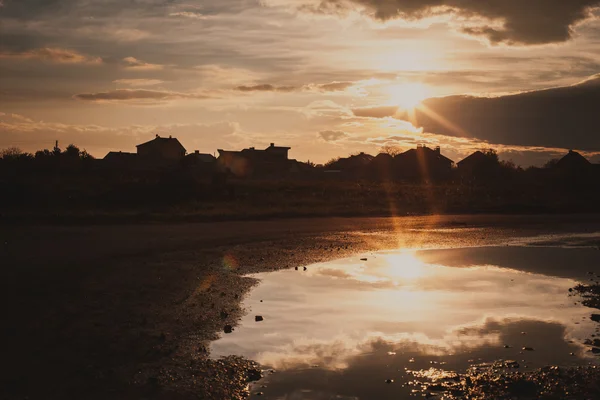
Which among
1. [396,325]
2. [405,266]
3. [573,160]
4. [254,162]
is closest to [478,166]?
[573,160]

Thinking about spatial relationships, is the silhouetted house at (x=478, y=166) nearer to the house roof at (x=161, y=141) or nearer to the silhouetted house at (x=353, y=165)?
the silhouetted house at (x=353, y=165)

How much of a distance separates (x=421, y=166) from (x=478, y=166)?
1053cm

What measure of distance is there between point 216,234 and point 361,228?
956 centimetres

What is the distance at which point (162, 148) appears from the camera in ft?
330

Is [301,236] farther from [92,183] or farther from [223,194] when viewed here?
[92,183]

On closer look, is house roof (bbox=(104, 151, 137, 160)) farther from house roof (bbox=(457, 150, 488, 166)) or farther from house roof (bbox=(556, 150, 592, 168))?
house roof (bbox=(556, 150, 592, 168))

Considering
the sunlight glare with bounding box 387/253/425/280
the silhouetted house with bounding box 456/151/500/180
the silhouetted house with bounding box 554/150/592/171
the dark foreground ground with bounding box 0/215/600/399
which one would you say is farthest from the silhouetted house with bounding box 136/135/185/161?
the sunlight glare with bounding box 387/253/425/280

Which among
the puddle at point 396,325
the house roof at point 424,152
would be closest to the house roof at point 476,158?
the house roof at point 424,152

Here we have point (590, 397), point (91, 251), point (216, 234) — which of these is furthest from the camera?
point (216, 234)

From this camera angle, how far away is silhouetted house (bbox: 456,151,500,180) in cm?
11649

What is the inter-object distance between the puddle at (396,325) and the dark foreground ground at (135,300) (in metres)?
0.68

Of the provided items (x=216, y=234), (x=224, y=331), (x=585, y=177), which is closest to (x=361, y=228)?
(x=216, y=234)

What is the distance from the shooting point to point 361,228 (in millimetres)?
36406

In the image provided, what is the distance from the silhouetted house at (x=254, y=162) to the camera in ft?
358
